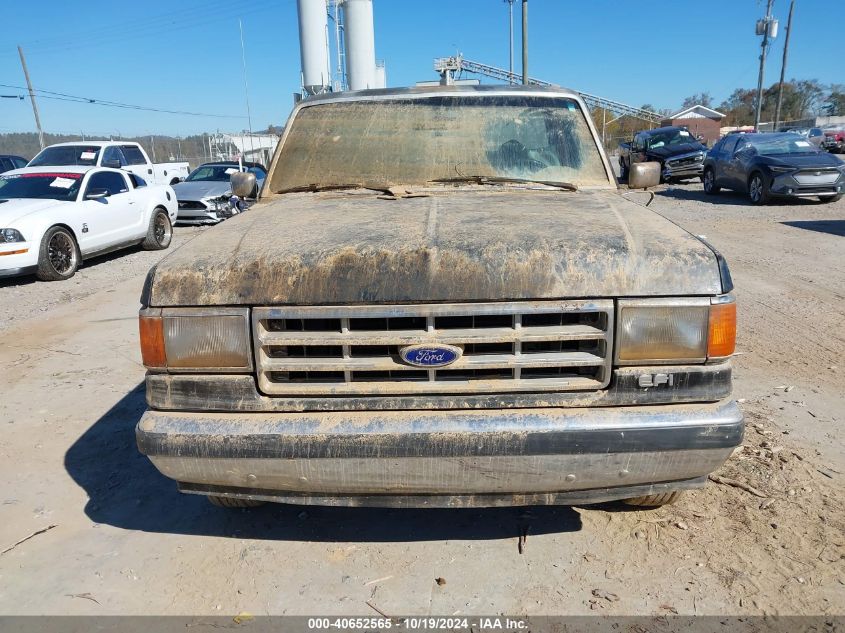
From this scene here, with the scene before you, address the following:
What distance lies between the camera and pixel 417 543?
2.78m

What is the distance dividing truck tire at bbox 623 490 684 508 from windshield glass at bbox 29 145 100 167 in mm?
13702

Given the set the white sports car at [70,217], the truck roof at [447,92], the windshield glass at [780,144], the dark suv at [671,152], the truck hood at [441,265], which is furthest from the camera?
the dark suv at [671,152]

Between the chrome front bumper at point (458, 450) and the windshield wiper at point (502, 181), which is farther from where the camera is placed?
the windshield wiper at point (502, 181)

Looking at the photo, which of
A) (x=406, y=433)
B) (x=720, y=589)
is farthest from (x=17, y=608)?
(x=720, y=589)

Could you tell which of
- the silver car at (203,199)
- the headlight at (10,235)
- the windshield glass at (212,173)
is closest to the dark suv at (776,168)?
the silver car at (203,199)

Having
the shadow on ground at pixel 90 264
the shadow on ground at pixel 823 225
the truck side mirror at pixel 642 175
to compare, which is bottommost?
the shadow on ground at pixel 90 264

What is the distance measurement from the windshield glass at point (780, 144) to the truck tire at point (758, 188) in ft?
2.00

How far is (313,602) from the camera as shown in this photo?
2432mm

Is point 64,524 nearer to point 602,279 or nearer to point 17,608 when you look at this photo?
point 17,608

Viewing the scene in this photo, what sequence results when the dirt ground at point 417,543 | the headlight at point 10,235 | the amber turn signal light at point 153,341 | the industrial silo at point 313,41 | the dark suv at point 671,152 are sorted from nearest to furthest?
the amber turn signal light at point 153,341 → the dirt ground at point 417,543 → the headlight at point 10,235 → the dark suv at point 671,152 → the industrial silo at point 313,41

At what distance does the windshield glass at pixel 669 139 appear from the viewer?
2044 centimetres

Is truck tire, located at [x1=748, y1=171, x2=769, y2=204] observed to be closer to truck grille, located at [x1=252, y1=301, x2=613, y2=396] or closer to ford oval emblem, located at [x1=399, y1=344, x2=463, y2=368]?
truck grille, located at [x1=252, y1=301, x2=613, y2=396]

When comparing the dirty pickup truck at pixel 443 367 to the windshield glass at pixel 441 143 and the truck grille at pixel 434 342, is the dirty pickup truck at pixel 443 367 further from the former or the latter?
the windshield glass at pixel 441 143

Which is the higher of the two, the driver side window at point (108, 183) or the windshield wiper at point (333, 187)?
the windshield wiper at point (333, 187)
